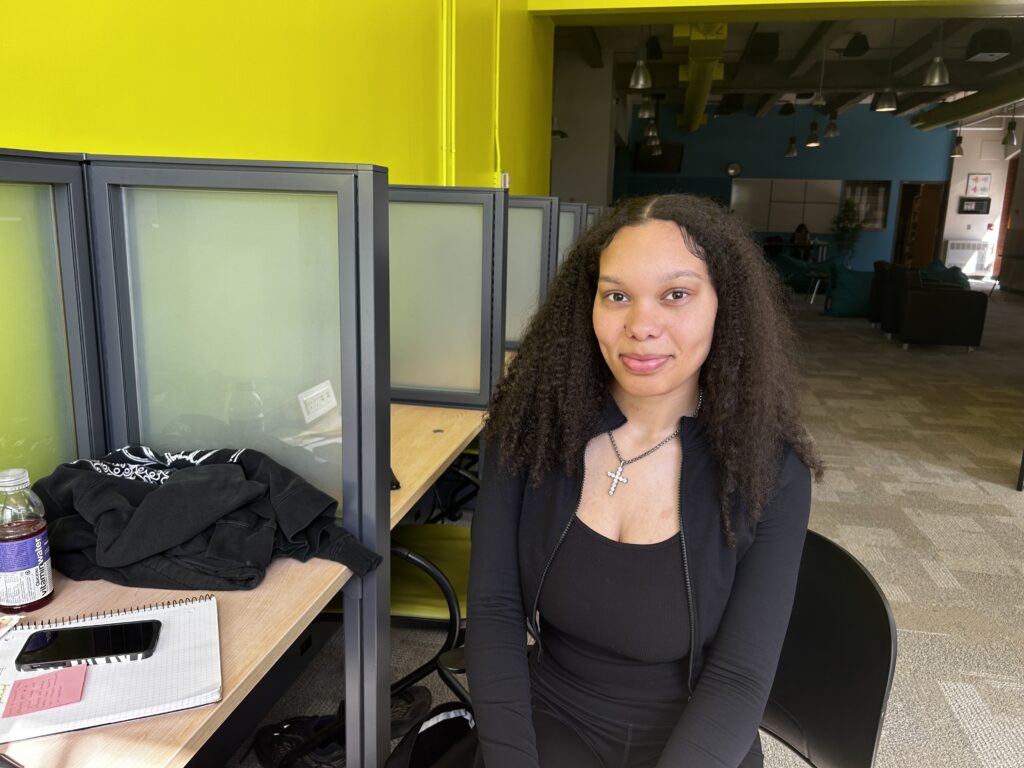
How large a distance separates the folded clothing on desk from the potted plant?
49.6ft

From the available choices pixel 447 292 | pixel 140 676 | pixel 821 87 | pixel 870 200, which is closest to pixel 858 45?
pixel 821 87

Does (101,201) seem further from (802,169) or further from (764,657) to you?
(802,169)

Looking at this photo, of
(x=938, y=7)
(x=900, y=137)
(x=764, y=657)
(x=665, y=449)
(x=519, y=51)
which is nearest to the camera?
(x=764, y=657)

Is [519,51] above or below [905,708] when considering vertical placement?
above

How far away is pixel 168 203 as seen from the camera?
4.45 ft

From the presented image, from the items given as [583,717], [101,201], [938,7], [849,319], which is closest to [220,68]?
[101,201]

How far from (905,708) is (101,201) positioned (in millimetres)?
2295

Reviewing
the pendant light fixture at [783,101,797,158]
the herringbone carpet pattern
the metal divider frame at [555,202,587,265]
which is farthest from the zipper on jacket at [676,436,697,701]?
the pendant light fixture at [783,101,797,158]

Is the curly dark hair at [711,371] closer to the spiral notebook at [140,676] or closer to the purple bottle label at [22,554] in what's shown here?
the spiral notebook at [140,676]

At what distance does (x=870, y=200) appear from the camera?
15.1 meters

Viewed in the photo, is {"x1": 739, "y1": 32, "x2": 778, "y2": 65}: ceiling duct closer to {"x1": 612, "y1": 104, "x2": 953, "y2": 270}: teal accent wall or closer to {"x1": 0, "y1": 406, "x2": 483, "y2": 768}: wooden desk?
{"x1": 612, "y1": 104, "x2": 953, "y2": 270}: teal accent wall

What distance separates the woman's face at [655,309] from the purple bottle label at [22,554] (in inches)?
33.1

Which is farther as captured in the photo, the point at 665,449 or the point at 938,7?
the point at 938,7

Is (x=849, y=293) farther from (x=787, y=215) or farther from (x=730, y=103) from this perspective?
(x=787, y=215)
